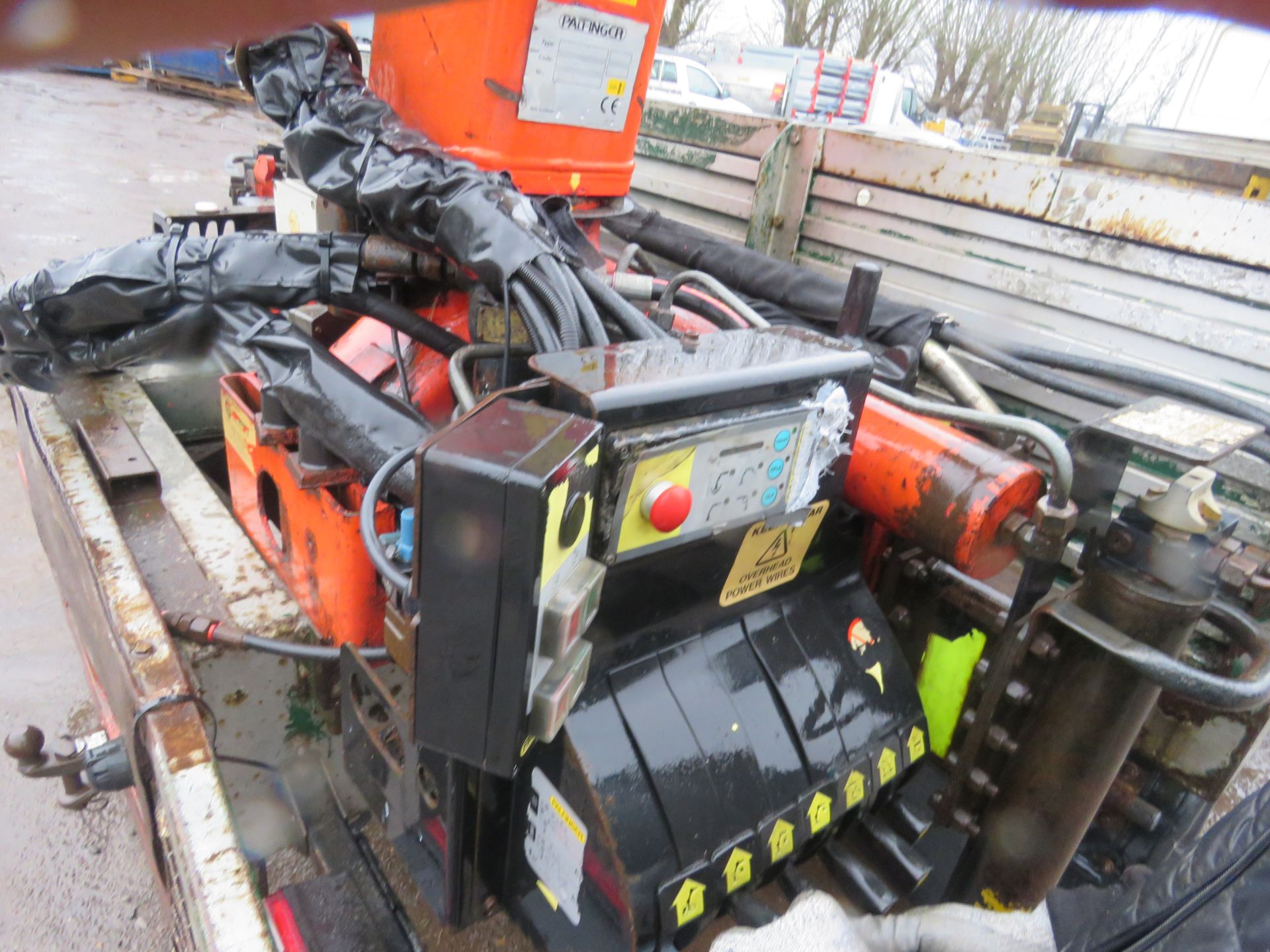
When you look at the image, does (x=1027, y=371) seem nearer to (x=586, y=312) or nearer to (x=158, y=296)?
(x=586, y=312)

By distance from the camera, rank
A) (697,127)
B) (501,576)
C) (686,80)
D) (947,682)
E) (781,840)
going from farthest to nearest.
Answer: (686,80) → (697,127) → (947,682) → (781,840) → (501,576)

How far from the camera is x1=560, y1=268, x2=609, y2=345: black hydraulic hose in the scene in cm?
124

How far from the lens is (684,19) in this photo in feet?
56.1

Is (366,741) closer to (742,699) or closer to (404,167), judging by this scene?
(742,699)

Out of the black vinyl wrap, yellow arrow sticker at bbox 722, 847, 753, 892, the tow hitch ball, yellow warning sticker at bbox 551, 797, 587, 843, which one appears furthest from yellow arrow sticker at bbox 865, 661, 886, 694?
the tow hitch ball

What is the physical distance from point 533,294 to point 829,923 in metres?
0.97

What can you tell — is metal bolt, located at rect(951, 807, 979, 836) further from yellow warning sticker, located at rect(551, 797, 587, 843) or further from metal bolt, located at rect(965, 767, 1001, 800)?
yellow warning sticker, located at rect(551, 797, 587, 843)

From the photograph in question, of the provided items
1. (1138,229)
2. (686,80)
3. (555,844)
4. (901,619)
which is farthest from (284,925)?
(686,80)

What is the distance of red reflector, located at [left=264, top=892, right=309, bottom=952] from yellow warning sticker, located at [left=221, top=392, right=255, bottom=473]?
35.8 inches

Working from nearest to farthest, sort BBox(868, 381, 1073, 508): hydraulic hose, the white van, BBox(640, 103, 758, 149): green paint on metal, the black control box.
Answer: the black control box
BBox(868, 381, 1073, 508): hydraulic hose
BBox(640, 103, 758, 149): green paint on metal
the white van

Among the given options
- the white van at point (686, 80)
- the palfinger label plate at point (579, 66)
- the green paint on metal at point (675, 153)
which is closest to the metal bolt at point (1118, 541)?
the palfinger label plate at point (579, 66)

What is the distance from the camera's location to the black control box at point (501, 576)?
2.29 ft

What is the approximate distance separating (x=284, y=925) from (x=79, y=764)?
0.47 metres

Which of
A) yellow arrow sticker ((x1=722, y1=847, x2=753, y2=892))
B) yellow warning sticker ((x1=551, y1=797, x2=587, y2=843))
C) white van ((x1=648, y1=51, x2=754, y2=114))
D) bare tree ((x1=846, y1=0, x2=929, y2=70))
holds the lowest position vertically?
yellow arrow sticker ((x1=722, y1=847, x2=753, y2=892))
